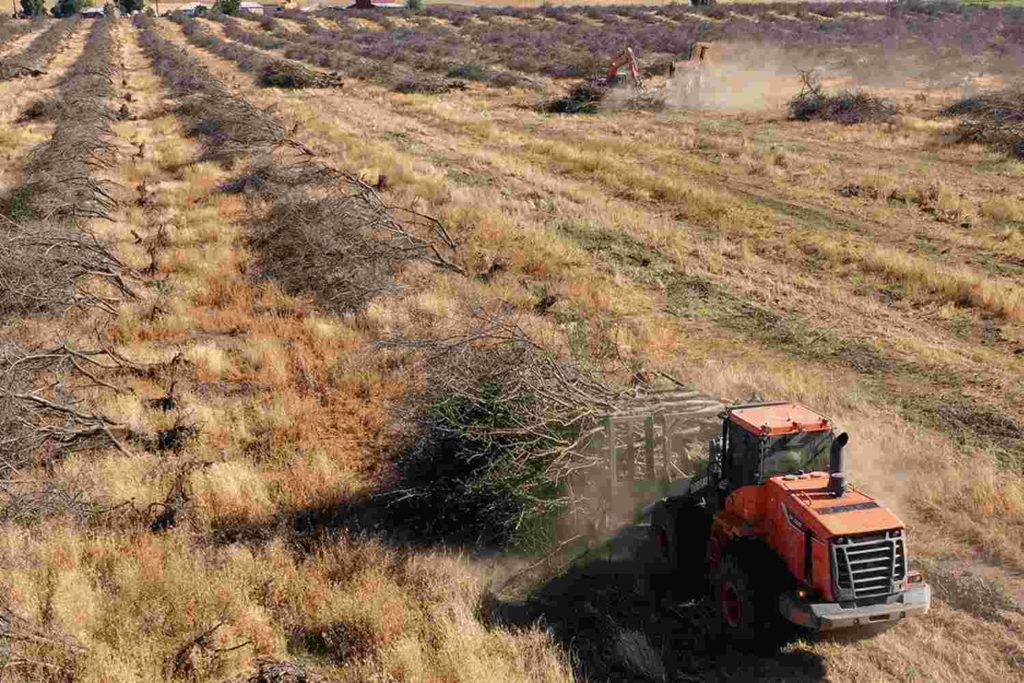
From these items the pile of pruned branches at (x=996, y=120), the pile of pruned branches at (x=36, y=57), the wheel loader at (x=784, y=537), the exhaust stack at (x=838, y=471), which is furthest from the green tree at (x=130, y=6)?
the exhaust stack at (x=838, y=471)

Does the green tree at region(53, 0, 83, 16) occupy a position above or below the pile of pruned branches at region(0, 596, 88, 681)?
above

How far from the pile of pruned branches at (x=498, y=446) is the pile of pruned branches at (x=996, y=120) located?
21998 mm

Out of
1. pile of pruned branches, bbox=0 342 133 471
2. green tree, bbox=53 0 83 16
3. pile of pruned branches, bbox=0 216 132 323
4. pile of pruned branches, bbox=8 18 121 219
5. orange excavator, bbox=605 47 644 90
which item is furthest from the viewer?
green tree, bbox=53 0 83 16

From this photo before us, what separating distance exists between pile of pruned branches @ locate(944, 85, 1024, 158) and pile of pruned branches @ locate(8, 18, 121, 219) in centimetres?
2409

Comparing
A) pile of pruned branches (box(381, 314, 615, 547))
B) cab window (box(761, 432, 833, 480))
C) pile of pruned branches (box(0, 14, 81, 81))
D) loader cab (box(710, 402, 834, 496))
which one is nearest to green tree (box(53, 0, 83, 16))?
pile of pruned branches (box(0, 14, 81, 81))

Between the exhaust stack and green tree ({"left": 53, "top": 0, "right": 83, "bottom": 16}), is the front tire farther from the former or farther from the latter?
green tree ({"left": 53, "top": 0, "right": 83, "bottom": 16})

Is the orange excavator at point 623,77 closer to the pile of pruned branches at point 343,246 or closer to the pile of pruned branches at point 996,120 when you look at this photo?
the pile of pruned branches at point 996,120

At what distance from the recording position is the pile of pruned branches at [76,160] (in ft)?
59.8

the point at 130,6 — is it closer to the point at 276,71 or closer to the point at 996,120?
the point at 276,71

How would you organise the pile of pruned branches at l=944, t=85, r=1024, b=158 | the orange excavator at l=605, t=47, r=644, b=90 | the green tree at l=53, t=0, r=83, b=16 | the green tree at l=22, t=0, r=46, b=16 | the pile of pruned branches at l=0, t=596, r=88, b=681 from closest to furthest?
the pile of pruned branches at l=0, t=596, r=88, b=681
the pile of pruned branches at l=944, t=85, r=1024, b=158
the orange excavator at l=605, t=47, r=644, b=90
the green tree at l=22, t=0, r=46, b=16
the green tree at l=53, t=0, r=83, b=16

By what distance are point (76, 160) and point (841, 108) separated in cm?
2539

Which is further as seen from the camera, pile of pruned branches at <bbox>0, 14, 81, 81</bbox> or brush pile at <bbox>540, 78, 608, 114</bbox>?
pile of pruned branches at <bbox>0, 14, 81, 81</bbox>

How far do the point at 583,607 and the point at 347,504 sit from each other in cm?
285

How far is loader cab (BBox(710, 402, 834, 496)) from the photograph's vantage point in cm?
682
